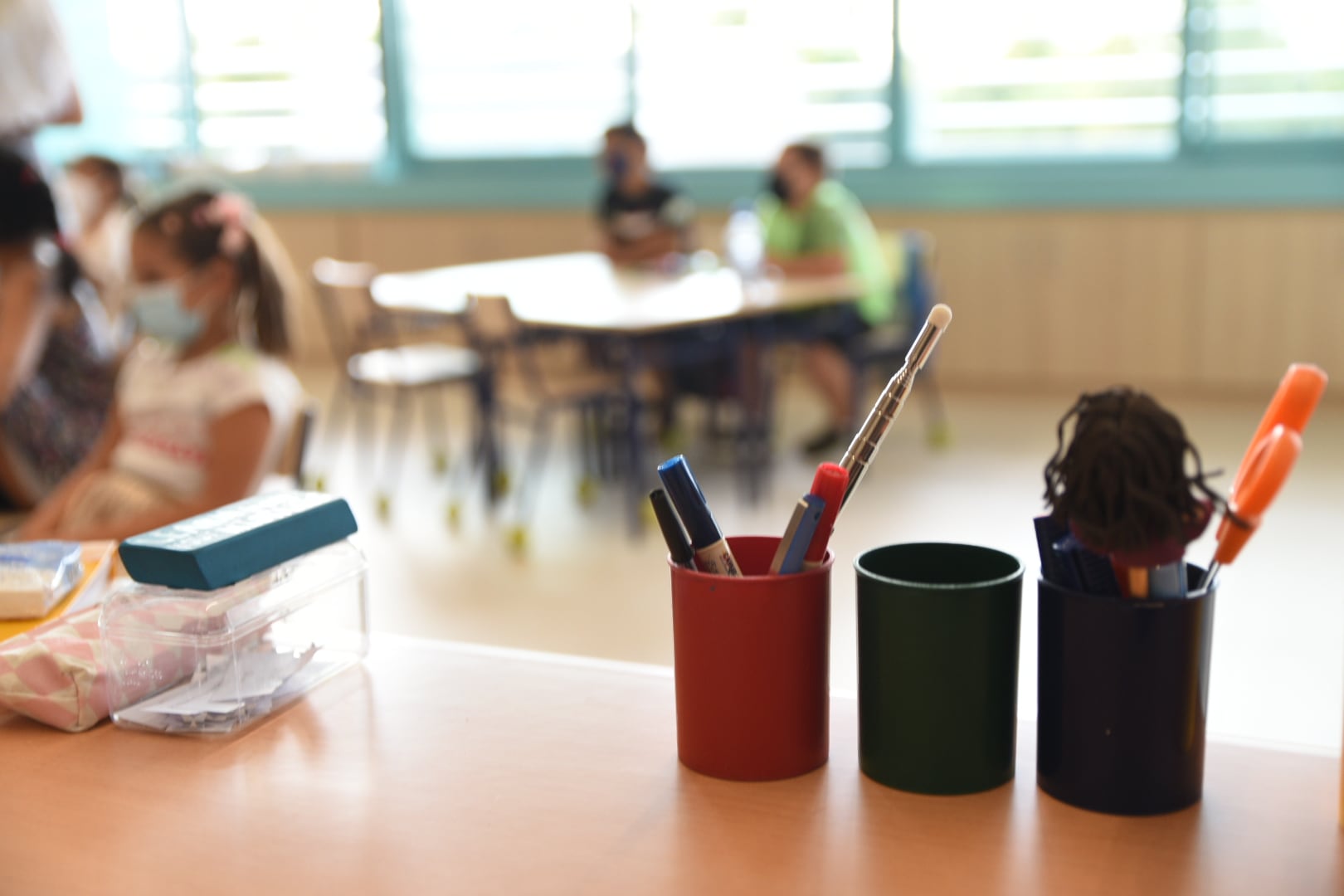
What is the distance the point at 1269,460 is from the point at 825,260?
421 cm

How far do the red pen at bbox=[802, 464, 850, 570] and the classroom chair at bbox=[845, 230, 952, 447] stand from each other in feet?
13.5

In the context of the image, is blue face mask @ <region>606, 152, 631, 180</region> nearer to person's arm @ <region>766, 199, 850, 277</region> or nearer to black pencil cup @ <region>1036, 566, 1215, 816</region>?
person's arm @ <region>766, 199, 850, 277</region>

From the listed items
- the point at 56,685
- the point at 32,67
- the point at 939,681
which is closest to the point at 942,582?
the point at 939,681

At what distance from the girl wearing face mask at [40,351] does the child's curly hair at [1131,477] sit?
2.51 meters

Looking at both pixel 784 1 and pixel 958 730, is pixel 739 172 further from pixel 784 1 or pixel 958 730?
pixel 958 730

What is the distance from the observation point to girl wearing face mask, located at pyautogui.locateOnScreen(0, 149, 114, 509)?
279 centimetres

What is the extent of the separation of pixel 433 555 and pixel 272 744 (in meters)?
3.10

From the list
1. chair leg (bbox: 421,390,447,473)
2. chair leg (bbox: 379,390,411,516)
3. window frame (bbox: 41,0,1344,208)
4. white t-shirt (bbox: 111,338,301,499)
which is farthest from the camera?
window frame (bbox: 41,0,1344,208)

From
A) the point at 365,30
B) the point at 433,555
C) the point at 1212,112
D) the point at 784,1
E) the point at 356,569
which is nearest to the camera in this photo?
the point at 356,569

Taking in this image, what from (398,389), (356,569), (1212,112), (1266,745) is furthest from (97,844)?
(1212,112)

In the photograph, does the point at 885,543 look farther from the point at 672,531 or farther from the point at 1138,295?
the point at 1138,295

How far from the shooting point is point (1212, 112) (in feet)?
19.0

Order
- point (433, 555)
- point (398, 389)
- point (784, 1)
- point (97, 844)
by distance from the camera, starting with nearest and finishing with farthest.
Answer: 1. point (97, 844)
2. point (433, 555)
3. point (398, 389)
4. point (784, 1)

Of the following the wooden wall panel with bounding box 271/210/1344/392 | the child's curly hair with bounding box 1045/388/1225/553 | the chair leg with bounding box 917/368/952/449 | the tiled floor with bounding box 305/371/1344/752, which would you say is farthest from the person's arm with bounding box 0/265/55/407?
the wooden wall panel with bounding box 271/210/1344/392
